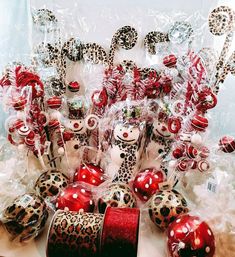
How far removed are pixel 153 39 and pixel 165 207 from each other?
68cm

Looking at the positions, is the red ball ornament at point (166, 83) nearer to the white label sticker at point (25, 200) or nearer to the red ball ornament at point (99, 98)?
the red ball ornament at point (99, 98)

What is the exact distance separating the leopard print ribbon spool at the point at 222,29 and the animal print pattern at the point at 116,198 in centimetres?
48

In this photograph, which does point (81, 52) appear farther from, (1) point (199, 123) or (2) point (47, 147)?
(1) point (199, 123)

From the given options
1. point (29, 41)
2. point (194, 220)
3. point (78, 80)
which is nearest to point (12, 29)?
point (29, 41)

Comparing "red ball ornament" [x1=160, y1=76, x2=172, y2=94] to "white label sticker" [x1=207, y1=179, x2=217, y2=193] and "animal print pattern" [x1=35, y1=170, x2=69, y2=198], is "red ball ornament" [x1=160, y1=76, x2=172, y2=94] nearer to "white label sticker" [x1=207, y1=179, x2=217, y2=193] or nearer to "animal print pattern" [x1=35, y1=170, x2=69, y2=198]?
"white label sticker" [x1=207, y1=179, x2=217, y2=193]

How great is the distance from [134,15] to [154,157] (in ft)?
1.90

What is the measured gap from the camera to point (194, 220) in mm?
941

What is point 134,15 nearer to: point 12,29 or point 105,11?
point 105,11

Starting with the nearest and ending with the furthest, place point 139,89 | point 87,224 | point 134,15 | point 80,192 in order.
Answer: point 87,224 → point 80,192 → point 139,89 → point 134,15

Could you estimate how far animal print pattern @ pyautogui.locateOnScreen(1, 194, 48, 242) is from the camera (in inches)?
39.2

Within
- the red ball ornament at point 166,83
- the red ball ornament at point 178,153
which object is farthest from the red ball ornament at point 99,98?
the red ball ornament at point 178,153

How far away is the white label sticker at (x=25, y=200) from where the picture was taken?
1015 millimetres

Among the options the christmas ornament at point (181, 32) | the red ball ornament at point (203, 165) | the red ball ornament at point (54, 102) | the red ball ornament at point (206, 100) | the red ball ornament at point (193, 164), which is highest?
the christmas ornament at point (181, 32)

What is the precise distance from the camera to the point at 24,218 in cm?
99
